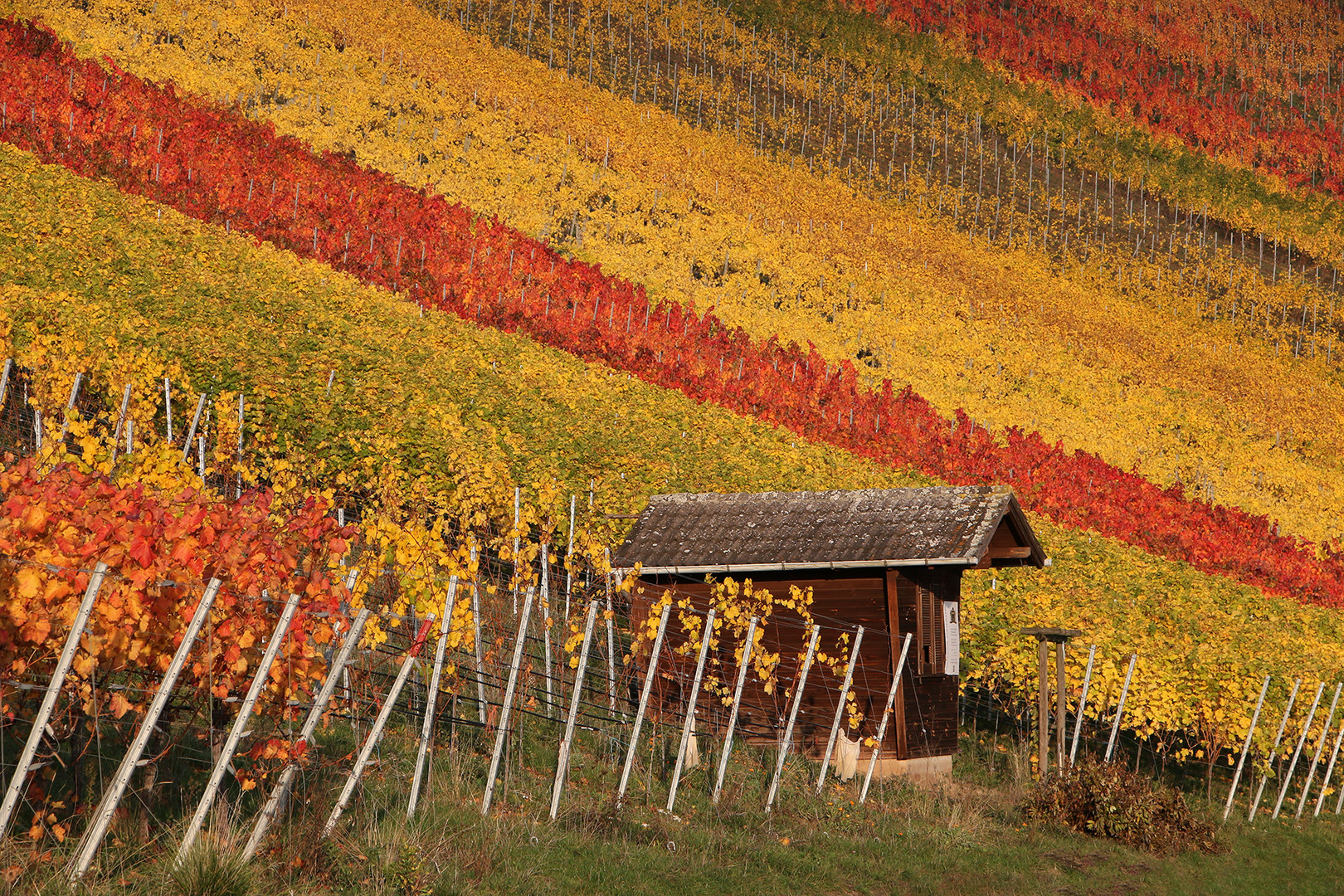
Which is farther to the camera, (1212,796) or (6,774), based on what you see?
(1212,796)

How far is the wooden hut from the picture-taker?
1539 cm

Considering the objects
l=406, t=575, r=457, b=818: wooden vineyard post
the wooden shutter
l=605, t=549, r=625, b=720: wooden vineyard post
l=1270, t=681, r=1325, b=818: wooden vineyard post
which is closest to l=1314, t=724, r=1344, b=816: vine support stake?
l=1270, t=681, r=1325, b=818: wooden vineyard post

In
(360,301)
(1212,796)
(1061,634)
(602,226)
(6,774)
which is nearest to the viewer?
(6,774)

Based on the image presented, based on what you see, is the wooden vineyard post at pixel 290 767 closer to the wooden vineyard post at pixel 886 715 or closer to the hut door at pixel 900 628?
the wooden vineyard post at pixel 886 715

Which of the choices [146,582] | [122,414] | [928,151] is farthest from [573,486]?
[928,151]

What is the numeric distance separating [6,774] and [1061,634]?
1181cm

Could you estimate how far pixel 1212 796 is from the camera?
18844mm

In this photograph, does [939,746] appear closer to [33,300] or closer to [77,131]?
[33,300]

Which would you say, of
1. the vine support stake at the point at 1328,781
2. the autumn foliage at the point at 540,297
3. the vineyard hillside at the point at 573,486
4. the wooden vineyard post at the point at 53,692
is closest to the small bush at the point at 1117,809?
the vineyard hillside at the point at 573,486

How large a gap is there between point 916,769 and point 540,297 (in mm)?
29066

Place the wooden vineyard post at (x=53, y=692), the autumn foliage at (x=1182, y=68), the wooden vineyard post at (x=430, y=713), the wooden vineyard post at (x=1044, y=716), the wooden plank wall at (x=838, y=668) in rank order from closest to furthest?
1. the wooden vineyard post at (x=53, y=692)
2. the wooden vineyard post at (x=430, y=713)
3. the wooden vineyard post at (x=1044, y=716)
4. the wooden plank wall at (x=838, y=668)
5. the autumn foliage at (x=1182, y=68)

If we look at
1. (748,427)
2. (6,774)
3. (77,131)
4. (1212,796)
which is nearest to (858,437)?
(748,427)

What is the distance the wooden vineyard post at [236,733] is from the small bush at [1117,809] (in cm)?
1009

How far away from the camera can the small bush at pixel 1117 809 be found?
1348 cm
